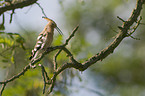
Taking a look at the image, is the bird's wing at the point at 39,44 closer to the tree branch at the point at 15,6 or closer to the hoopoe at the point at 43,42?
the hoopoe at the point at 43,42

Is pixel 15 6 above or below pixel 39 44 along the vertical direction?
above

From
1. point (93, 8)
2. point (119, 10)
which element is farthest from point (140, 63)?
point (93, 8)

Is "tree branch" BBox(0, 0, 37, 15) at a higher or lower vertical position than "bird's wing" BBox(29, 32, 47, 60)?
higher

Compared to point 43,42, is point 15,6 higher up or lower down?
higher up

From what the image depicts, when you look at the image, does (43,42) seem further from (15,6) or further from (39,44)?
(15,6)

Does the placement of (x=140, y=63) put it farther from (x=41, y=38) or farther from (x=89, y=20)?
(x=41, y=38)

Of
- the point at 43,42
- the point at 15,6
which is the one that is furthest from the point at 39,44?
the point at 15,6

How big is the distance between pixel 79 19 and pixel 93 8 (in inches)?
43.0

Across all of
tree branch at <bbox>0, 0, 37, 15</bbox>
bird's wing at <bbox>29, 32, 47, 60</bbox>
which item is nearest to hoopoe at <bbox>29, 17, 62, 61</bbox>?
bird's wing at <bbox>29, 32, 47, 60</bbox>

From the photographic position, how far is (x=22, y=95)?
378 cm

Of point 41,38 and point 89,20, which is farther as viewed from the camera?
point 89,20

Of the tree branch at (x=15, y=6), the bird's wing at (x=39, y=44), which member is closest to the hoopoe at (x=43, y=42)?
the bird's wing at (x=39, y=44)

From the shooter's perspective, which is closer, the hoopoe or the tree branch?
the tree branch

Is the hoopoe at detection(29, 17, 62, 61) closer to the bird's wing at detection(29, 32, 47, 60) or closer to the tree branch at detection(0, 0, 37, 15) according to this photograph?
the bird's wing at detection(29, 32, 47, 60)
